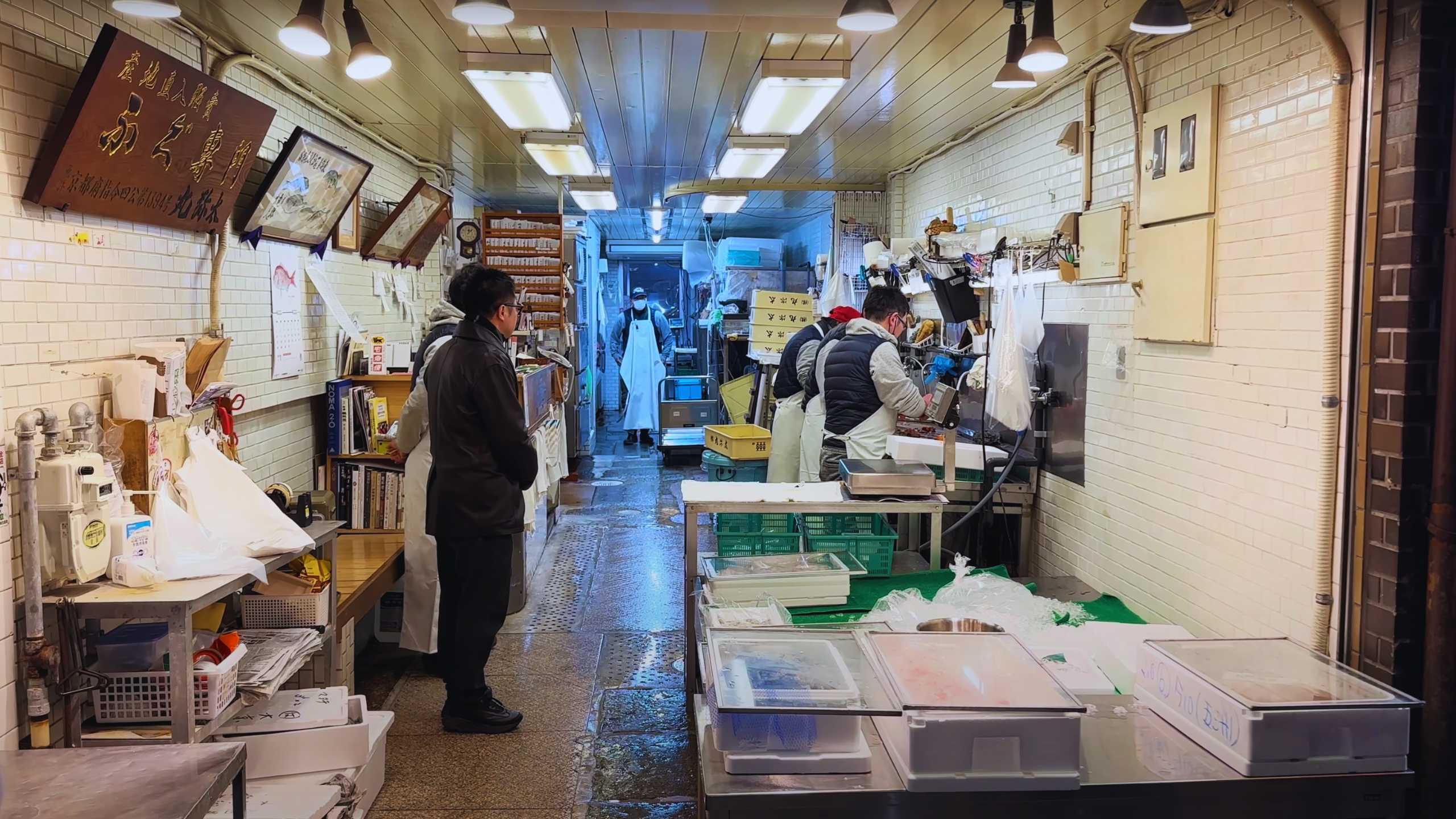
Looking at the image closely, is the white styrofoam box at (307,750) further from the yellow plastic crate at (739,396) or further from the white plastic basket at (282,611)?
the yellow plastic crate at (739,396)

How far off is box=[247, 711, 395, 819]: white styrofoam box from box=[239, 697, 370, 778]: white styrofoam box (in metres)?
0.02

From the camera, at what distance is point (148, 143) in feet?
10.6

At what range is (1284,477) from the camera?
3.18 metres

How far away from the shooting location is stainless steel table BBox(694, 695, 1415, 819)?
6.79ft

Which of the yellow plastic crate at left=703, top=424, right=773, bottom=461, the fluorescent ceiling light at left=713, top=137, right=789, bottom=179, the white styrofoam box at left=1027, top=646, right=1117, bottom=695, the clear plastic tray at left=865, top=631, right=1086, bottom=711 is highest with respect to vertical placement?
the fluorescent ceiling light at left=713, top=137, right=789, bottom=179

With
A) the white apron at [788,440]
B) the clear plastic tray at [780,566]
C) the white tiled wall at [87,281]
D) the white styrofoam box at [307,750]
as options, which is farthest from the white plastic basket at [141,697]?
the white apron at [788,440]

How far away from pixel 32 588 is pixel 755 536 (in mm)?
2625

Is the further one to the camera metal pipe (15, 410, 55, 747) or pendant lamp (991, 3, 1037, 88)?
pendant lamp (991, 3, 1037, 88)

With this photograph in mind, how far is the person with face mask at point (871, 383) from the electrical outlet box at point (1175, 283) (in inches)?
60.5

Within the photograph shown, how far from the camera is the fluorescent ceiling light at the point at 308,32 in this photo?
2924 mm

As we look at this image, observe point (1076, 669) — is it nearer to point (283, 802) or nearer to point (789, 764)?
point (789, 764)

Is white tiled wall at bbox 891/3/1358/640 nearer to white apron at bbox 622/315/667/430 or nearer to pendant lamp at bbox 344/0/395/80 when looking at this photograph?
pendant lamp at bbox 344/0/395/80

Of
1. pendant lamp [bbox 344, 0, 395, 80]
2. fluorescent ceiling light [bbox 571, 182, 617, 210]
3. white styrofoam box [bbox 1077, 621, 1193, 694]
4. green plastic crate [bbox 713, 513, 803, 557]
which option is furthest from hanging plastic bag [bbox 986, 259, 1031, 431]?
fluorescent ceiling light [bbox 571, 182, 617, 210]

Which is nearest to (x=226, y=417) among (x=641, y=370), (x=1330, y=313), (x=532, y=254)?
(x=1330, y=313)
